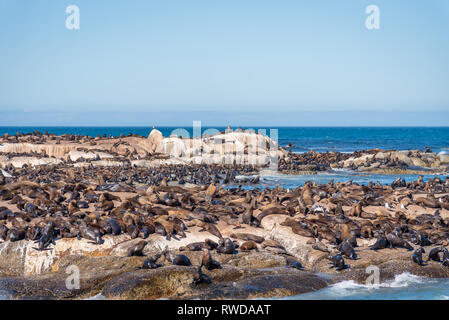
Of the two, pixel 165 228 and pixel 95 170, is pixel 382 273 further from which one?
pixel 95 170

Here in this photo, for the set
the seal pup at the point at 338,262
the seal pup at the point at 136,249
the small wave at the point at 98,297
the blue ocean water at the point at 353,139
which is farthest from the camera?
the blue ocean water at the point at 353,139

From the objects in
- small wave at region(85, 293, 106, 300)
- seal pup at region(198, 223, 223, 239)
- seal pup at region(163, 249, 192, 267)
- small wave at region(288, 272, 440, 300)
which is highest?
seal pup at region(198, 223, 223, 239)

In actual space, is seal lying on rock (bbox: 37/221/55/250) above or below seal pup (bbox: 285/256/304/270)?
above

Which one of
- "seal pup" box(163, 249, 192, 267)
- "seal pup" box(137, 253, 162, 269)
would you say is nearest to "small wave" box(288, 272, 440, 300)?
"seal pup" box(163, 249, 192, 267)

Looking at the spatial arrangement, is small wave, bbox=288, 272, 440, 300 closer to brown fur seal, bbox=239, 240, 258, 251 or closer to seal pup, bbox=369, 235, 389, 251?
seal pup, bbox=369, 235, 389, 251

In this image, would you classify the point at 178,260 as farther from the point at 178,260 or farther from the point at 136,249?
the point at 136,249

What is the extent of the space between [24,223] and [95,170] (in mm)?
15842

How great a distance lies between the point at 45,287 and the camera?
33.3 feet

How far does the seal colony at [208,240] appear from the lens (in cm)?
1028

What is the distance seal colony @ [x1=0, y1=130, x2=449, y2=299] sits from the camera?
10.3 m

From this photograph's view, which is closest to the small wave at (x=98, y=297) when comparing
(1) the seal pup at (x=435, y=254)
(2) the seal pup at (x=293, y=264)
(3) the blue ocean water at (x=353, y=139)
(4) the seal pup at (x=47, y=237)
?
(4) the seal pup at (x=47, y=237)

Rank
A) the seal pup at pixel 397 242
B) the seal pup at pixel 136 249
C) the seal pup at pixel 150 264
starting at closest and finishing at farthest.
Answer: the seal pup at pixel 150 264, the seal pup at pixel 136 249, the seal pup at pixel 397 242

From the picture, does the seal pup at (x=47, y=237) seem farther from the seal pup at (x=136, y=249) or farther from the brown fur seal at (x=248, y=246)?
the brown fur seal at (x=248, y=246)
